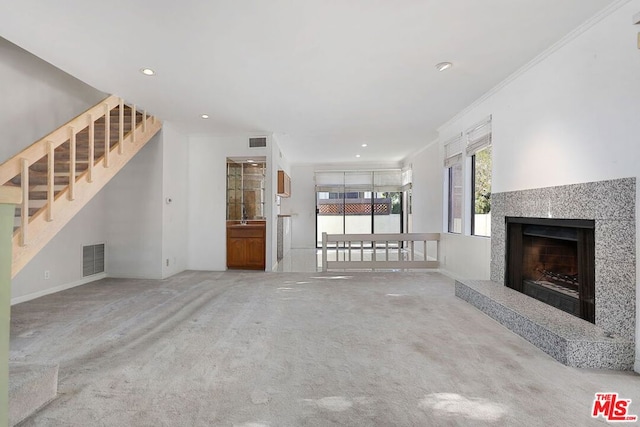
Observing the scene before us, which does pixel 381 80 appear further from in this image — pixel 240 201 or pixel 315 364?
pixel 240 201

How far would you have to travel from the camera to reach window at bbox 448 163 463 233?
5168 mm

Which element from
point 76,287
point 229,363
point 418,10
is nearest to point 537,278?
point 418,10

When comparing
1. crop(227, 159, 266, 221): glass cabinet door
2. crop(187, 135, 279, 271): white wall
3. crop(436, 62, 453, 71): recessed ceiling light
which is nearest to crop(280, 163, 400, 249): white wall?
crop(227, 159, 266, 221): glass cabinet door

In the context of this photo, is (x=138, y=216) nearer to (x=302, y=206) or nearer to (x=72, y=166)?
(x=72, y=166)

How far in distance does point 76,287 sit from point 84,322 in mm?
1891

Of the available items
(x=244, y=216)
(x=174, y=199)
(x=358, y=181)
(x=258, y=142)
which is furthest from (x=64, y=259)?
(x=358, y=181)

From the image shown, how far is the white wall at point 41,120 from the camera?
3.58 m

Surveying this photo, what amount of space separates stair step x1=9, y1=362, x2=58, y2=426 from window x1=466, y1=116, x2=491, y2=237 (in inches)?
190

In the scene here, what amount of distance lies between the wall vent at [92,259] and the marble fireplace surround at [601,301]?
5.92 m

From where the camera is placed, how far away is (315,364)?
85.7 inches

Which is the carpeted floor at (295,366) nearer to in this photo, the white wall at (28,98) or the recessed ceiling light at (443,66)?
the white wall at (28,98)

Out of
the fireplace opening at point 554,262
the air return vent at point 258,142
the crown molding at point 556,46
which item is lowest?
the fireplace opening at point 554,262

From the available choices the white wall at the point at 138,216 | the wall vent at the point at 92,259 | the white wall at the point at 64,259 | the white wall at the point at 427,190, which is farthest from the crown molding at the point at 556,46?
the wall vent at the point at 92,259

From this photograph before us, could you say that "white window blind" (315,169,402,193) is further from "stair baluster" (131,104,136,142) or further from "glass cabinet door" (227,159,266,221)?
"stair baluster" (131,104,136,142)
